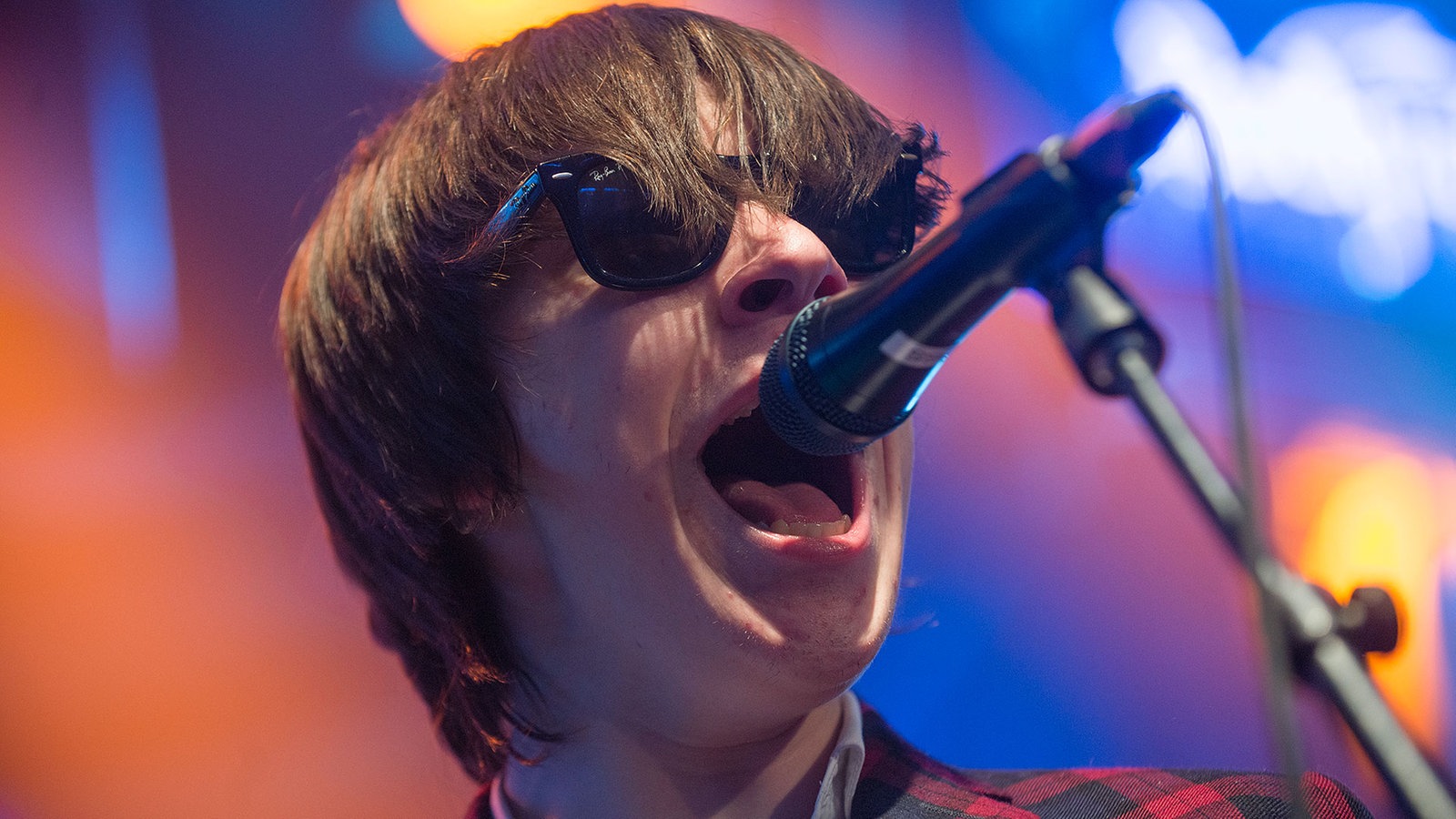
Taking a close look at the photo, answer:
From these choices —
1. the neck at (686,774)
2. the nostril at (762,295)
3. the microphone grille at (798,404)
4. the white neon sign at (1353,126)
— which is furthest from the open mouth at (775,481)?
the white neon sign at (1353,126)

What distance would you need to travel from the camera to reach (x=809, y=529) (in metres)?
1.19

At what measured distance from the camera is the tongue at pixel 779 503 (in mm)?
1240

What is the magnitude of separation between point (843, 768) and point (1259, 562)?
84cm

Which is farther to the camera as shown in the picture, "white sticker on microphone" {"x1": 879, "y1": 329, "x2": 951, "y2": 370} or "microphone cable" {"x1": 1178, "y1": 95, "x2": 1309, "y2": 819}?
"white sticker on microphone" {"x1": 879, "y1": 329, "x2": 951, "y2": 370}

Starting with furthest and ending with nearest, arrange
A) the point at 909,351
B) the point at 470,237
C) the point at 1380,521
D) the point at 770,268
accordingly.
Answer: the point at 1380,521 → the point at 470,237 → the point at 770,268 → the point at 909,351

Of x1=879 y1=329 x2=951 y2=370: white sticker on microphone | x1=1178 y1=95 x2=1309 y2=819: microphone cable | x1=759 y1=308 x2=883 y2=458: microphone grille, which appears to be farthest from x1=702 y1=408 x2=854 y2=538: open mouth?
x1=1178 y1=95 x2=1309 y2=819: microphone cable

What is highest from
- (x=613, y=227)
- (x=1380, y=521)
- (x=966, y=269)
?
(x=613, y=227)

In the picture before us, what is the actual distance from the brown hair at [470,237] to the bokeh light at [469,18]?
0.51 m

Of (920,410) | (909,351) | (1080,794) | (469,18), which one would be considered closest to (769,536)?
(909,351)

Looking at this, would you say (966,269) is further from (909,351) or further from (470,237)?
(470,237)

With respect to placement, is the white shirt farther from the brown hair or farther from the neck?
the brown hair

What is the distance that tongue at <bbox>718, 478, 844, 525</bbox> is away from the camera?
1240mm

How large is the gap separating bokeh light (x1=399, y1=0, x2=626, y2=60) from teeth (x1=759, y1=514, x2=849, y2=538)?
1.23 meters

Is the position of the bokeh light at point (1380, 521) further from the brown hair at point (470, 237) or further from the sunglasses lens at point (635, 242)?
the sunglasses lens at point (635, 242)
